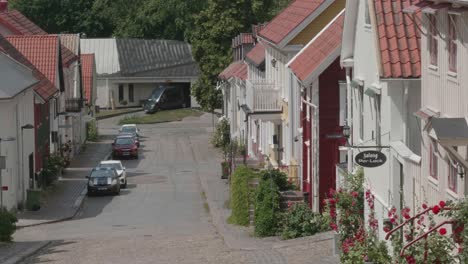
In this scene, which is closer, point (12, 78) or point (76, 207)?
point (12, 78)

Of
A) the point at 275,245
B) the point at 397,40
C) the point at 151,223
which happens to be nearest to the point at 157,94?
the point at 151,223

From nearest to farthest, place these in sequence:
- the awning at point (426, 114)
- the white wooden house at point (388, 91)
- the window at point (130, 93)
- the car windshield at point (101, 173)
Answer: the awning at point (426, 114) → the white wooden house at point (388, 91) → the car windshield at point (101, 173) → the window at point (130, 93)

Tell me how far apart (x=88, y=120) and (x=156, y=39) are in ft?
101

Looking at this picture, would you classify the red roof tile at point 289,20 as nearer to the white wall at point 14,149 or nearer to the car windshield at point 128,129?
the white wall at point 14,149

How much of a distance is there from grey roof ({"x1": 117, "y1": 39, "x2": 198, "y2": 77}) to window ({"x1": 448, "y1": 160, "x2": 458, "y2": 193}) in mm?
81073

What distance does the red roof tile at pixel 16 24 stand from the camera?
64150 mm

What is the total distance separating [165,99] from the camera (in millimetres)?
94125

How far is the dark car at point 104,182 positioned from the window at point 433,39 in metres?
33.2

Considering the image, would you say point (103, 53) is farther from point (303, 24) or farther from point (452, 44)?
point (452, 44)

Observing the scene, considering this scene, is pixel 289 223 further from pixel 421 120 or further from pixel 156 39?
pixel 156 39

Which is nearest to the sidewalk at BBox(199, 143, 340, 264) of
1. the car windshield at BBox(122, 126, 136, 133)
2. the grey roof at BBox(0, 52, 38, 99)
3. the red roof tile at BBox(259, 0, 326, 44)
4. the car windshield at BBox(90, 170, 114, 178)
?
the red roof tile at BBox(259, 0, 326, 44)

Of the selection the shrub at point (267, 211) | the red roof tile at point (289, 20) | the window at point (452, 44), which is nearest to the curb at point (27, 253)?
the shrub at point (267, 211)

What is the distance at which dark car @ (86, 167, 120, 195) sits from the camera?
50.6 metres

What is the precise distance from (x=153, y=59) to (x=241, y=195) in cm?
6275
